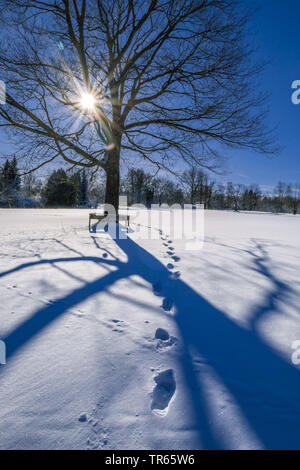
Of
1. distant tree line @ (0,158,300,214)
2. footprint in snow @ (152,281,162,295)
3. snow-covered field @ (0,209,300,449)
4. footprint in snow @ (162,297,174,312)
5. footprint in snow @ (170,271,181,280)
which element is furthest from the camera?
distant tree line @ (0,158,300,214)

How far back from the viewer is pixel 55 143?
666cm

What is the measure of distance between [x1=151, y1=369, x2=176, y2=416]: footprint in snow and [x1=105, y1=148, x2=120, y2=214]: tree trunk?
22.4ft

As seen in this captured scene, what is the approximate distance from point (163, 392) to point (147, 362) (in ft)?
0.70

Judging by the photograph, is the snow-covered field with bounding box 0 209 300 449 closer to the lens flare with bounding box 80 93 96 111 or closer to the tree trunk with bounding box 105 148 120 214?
the tree trunk with bounding box 105 148 120 214

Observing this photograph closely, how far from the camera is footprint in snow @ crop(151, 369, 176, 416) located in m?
1.03

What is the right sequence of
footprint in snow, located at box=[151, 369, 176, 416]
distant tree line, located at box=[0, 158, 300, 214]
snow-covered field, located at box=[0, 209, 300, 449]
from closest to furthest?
snow-covered field, located at box=[0, 209, 300, 449], footprint in snow, located at box=[151, 369, 176, 416], distant tree line, located at box=[0, 158, 300, 214]

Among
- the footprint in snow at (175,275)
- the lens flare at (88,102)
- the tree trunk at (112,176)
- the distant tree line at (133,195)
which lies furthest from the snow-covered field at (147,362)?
the distant tree line at (133,195)

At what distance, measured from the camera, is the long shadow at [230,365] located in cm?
95

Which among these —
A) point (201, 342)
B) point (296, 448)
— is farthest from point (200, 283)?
point (296, 448)

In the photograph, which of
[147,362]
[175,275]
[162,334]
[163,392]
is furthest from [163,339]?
[175,275]

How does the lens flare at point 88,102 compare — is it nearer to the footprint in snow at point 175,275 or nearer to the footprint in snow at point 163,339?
the footprint in snow at point 175,275

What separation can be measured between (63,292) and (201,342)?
152cm

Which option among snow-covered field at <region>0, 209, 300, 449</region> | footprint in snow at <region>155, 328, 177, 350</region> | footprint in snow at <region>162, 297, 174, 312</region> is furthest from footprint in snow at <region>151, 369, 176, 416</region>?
footprint in snow at <region>162, 297, 174, 312</region>
